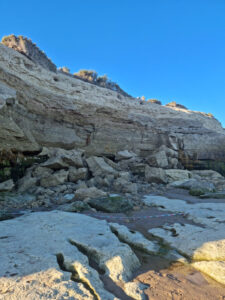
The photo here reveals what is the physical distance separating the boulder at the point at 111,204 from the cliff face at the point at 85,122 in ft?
19.6

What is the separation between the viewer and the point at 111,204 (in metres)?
5.89

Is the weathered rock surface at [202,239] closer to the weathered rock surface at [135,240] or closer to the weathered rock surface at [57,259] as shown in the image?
the weathered rock surface at [135,240]

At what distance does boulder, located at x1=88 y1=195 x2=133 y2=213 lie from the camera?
5719 millimetres

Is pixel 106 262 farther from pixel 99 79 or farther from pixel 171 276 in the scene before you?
pixel 99 79

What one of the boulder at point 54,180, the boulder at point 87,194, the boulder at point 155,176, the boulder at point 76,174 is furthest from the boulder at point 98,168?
the boulder at point 87,194

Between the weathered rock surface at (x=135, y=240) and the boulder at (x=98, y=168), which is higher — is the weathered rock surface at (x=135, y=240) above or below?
below

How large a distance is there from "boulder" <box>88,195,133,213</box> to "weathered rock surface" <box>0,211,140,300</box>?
173 cm

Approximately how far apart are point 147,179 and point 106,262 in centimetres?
965

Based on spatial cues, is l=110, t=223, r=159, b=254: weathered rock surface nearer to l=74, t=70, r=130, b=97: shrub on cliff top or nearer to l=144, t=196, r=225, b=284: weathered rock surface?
l=144, t=196, r=225, b=284: weathered rock surface

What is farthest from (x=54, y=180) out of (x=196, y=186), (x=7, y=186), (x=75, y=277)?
(x=196, y=186)

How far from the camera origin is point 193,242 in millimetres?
3275

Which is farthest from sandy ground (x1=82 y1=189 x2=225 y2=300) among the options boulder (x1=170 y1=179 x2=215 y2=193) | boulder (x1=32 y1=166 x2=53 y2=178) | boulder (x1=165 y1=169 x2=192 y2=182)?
boulder (x1=165 y1=169 x2=192 y2=182)

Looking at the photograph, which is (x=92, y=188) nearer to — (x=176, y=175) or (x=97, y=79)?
(x=176, y=175)

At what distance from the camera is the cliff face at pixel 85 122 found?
34.8 feet
